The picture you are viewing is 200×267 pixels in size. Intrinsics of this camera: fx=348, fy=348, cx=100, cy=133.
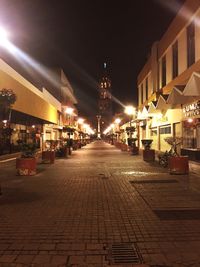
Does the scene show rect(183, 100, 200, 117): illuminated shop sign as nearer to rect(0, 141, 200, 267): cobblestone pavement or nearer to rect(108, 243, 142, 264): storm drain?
rect(0, 141, 200, 267): cobblestone pavement

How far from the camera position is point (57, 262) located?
4.83 m

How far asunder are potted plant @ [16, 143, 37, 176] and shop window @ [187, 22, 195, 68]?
12971 mm

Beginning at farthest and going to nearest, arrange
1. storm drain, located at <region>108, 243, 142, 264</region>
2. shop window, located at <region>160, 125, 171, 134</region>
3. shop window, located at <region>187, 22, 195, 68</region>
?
shop window, located at <region>160, 125, 171, 134</region>
shop window, located at <region>187, 22, 195, 68</region>
storm drain, located at <region>108, 243, 142, 264</region>

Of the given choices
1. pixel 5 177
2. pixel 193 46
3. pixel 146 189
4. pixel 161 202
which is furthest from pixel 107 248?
pixel 193 46

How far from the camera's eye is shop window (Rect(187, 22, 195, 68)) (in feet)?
74.4

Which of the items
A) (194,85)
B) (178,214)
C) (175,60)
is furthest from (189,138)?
(178,214)

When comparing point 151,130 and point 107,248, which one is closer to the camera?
point 107,248

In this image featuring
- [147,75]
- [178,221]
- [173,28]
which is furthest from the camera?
[147,75]

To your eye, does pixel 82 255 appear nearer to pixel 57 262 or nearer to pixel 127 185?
pixel 57 262

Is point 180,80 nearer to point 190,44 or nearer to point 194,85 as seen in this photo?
point 190,44

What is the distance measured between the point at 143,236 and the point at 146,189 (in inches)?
205

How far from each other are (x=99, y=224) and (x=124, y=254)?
170 cm

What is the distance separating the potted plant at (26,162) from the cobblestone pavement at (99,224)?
2.67 meters

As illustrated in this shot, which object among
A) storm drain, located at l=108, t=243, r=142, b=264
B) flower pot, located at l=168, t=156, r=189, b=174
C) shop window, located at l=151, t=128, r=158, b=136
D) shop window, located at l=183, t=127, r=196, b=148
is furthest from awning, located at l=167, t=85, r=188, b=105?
storm drain, located at l=108, t=243, r=142, b=264
